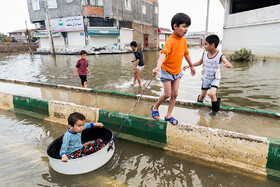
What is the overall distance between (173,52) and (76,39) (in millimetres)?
29168

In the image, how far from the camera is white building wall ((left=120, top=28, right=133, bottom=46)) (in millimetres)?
29728

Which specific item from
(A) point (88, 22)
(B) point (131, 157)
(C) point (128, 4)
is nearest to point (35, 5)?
(A) point (88, 22)

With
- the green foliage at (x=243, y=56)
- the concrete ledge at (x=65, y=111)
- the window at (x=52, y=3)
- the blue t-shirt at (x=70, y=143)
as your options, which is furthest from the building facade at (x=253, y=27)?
the window at (x=52, y=3)

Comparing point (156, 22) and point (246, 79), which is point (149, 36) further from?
point (246, 79)

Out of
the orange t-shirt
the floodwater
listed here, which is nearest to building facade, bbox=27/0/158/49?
the orange t-shirt

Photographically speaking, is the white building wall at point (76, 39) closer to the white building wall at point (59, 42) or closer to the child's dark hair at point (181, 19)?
the white building wall at point (59, 42)

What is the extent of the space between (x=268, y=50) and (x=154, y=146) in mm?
16751

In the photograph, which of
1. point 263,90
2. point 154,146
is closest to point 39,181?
point 154,146

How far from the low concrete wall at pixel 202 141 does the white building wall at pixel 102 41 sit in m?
26.0

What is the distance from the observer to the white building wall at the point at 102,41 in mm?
28297

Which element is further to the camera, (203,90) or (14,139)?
(203,90)

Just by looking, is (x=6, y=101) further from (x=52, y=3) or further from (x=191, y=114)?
(x=52, y=3)

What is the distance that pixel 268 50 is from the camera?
15.3 metres

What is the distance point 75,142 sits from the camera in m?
2.89
